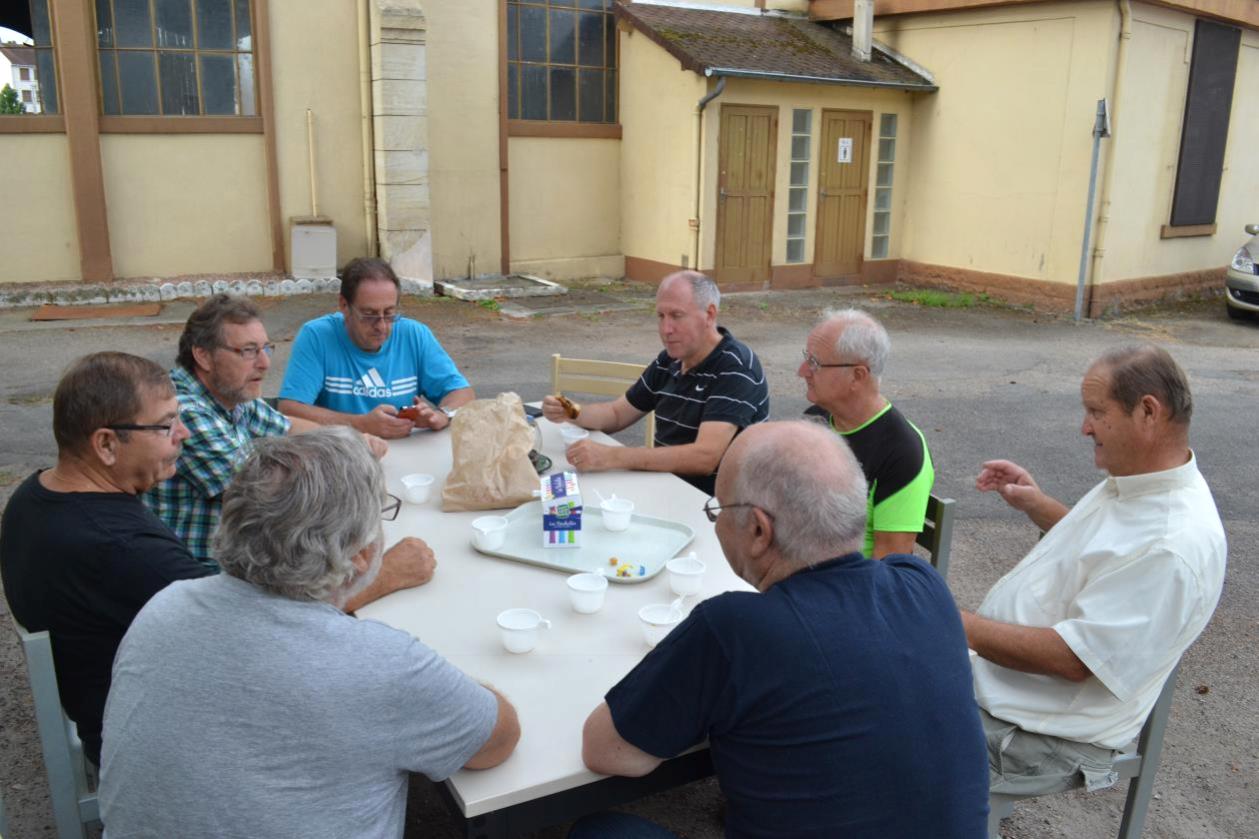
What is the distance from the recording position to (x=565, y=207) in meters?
13.1

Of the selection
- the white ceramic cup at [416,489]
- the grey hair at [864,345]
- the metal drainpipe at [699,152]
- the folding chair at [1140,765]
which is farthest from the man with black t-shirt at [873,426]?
the metal drainpipe at [699,152]

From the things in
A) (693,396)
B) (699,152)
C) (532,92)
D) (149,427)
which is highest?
(532,92)

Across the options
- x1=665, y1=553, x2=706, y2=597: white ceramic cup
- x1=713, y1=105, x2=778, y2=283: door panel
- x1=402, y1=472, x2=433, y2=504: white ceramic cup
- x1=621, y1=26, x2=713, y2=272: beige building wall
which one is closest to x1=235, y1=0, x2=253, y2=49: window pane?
x1=621, y1=26, x2=713, y2=272: beige building wall

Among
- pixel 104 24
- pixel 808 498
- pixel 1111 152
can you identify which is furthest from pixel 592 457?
pixel 1111 152

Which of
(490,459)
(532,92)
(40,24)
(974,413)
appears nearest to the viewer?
(490,459)

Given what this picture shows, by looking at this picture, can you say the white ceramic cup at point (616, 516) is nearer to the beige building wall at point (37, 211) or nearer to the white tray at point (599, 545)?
the white tray at point (599, 545)

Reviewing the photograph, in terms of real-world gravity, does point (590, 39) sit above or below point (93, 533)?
above

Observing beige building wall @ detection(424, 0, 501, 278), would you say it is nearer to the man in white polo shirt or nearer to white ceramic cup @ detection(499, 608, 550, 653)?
white ceramic cup @ detection(499, 608, 550, 653)

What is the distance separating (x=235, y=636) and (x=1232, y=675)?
360 cm

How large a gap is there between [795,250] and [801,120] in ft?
5.38

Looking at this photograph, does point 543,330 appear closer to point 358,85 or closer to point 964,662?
point 358,85

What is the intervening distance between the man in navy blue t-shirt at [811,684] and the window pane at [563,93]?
1175 cm

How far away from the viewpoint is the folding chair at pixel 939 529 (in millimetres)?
2711

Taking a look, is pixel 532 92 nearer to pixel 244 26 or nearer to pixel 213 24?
pixel 244 26
